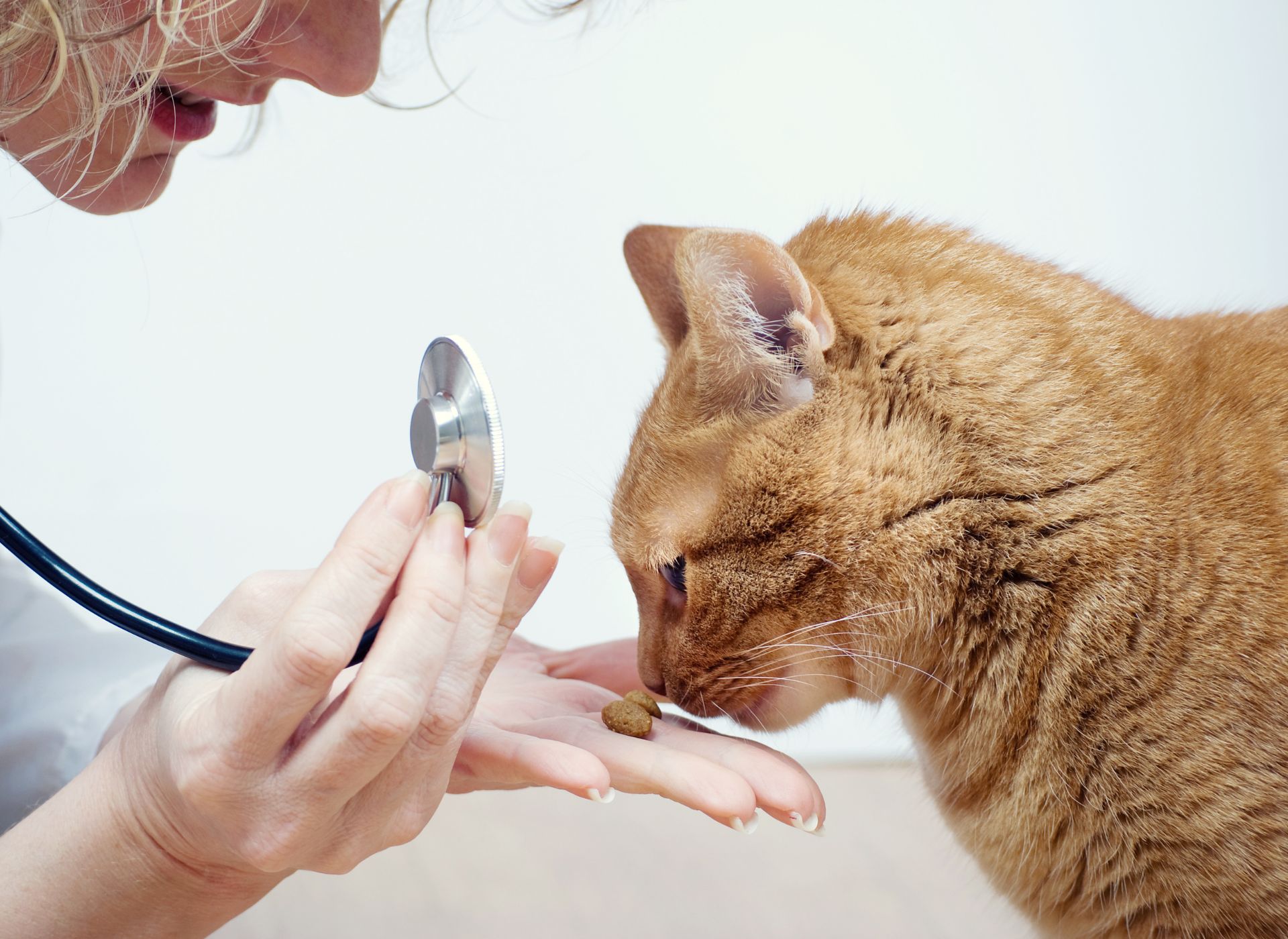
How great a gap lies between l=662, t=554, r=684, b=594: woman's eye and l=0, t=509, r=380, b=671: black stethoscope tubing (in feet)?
1.38

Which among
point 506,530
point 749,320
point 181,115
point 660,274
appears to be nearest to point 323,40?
point 181,115

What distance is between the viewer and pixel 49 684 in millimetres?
1459

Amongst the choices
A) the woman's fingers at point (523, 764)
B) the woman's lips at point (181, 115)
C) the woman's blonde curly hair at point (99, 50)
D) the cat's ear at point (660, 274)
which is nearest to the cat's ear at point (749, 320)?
the cat's ear at point (660, 274)

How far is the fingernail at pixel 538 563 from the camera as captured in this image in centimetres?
86

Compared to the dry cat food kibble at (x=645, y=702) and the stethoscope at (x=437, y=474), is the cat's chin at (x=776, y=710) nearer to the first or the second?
the dry cat food kibble at (x=645, y=702)

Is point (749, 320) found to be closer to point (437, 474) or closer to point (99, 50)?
point (437, 474)

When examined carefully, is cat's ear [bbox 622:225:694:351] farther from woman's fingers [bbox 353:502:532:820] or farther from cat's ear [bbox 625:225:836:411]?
woman's fingers [bbox 353:502:532:820]

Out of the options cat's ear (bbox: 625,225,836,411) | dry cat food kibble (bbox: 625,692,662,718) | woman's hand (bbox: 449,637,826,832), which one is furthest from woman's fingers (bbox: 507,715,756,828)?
cat's ear (bbox: 625,225,836,411)

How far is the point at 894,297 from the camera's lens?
3.56ft

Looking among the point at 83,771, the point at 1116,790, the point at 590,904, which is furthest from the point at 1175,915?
the point at 83,771

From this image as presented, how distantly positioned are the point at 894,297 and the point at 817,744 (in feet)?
5.11

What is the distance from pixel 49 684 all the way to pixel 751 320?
1.11m

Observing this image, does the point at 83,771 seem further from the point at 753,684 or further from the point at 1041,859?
the point at 1041,859

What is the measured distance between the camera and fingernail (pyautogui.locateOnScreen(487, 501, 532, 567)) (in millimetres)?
823
